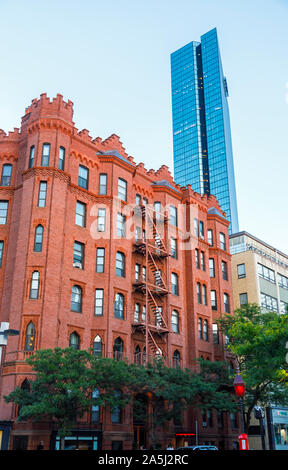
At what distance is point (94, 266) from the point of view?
37.0 meters

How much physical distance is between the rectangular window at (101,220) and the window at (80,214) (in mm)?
1348

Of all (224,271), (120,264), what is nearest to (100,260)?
(120,264)

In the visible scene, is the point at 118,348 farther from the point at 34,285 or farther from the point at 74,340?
the point at 34,285

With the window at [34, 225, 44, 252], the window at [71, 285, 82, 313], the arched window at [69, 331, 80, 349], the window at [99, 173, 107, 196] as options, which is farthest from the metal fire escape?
the window at [34, 225, 44, 252]

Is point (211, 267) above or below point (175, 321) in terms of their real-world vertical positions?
above

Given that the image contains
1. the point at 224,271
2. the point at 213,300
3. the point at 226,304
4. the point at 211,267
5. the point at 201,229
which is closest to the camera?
the point at 213,300

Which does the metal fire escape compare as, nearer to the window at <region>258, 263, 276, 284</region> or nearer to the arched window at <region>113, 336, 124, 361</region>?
the arched window at <region>113, 336, 124, 361</region>

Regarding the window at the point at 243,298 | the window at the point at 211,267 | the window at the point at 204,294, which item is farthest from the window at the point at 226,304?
the window at the point at 243,298

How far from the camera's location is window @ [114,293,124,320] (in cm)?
3703

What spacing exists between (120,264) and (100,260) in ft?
6.62

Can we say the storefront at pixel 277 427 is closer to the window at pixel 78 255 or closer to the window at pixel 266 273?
the window at pixel 266 273

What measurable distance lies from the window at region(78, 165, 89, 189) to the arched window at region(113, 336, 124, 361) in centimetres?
1289

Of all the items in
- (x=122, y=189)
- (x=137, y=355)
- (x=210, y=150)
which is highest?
(x=210, y=150)

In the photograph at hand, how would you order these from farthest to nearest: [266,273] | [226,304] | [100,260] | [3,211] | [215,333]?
[266,273] < [226,304] < [215,333] < [100,260] < [3,211]
